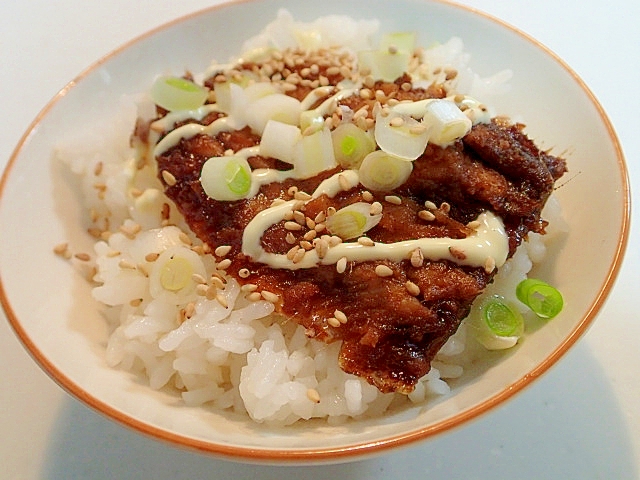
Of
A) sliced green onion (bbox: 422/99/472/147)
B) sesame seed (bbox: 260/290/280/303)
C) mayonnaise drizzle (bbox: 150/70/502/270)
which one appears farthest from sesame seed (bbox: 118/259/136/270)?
sliced green onion (bbox: 422/99/472/147)

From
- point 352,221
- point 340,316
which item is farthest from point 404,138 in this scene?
point 340,316

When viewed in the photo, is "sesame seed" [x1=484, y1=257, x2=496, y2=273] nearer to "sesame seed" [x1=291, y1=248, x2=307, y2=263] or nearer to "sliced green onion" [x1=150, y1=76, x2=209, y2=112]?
"sesame seed" [x1=291, y1=248, x2=307, y2=263]

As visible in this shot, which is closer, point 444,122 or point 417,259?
point 417,259

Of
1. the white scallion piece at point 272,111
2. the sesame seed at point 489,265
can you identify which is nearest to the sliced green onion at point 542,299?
the sesame seed at point 489,265

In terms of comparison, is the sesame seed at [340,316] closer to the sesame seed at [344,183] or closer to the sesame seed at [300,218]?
the sesame seed at [300,218]

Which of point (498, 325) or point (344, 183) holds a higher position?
point (344, 183)

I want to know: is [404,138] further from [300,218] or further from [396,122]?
[300,218]

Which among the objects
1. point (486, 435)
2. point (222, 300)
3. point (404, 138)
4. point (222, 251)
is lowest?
point (486, 435)
